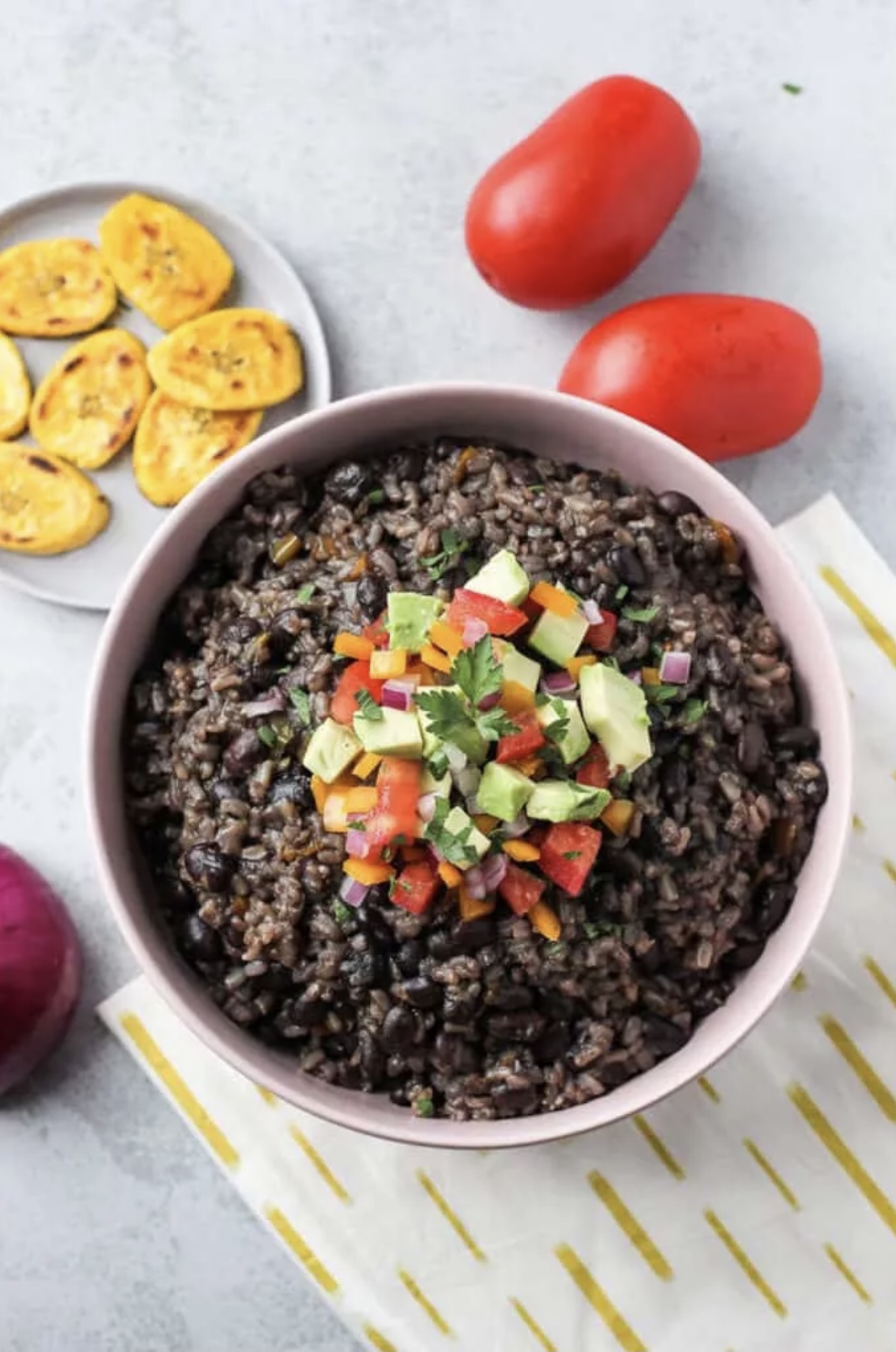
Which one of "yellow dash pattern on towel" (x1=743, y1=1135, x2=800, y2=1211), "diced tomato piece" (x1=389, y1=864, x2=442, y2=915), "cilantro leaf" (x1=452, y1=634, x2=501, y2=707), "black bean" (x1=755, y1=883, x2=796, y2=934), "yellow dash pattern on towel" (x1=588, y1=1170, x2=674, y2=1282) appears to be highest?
"cilantro leaf" (x1=452, y1=634, x2=501, y2=707)

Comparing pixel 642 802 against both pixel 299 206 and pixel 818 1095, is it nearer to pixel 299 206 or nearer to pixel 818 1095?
pixel 818 1095

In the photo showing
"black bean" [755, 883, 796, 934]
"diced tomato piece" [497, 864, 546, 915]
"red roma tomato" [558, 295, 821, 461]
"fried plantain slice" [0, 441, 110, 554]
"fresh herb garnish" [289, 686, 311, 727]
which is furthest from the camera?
"fried plantain slice" [0, 441, 110, 554]

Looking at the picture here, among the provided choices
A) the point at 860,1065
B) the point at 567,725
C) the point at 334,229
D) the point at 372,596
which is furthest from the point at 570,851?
the point at 334,229

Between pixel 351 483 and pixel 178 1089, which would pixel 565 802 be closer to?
pixel 351 483

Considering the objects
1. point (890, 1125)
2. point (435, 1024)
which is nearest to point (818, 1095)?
point (890, 1125)

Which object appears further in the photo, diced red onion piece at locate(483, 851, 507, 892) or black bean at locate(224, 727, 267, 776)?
black bean at locate(224, 727, 267, 776)

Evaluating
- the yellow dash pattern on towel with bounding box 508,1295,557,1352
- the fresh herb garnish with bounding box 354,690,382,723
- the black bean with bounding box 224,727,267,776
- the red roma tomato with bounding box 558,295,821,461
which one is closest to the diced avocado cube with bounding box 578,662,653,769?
the fresh herb garnish with bounding box 354,690,382,723

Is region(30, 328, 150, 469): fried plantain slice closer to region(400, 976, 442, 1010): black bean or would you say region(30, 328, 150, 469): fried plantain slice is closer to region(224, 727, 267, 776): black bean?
region(224, 727, 267, 776): black bean
